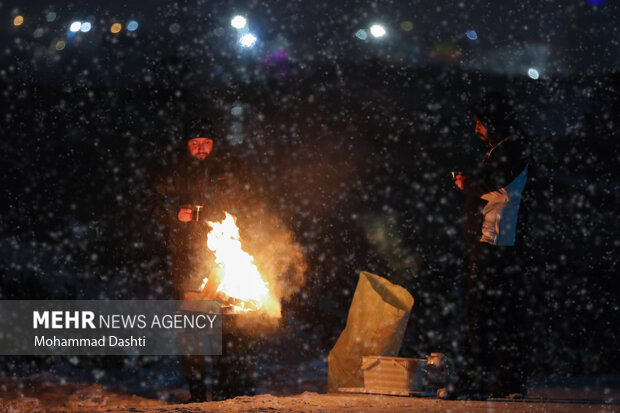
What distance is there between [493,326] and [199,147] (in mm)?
3346

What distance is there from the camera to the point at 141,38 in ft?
30.1

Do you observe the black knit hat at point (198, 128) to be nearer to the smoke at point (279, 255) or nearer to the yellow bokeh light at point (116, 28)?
the smoke at point (279, 255)

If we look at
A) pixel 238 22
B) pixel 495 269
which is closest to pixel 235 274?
pixel 495 269

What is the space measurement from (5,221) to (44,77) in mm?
2177

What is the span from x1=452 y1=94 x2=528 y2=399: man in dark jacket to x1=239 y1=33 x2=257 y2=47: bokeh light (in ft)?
15.8

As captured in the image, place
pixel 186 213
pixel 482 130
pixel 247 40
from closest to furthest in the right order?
1. pixel 482 130
2. pixel 186 213
3. pixel 247 40

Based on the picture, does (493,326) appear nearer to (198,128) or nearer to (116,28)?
(198,128)

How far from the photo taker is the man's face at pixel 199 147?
6301mm

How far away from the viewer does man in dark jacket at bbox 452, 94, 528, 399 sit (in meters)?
5.16

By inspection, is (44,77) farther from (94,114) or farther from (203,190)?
(203,190)

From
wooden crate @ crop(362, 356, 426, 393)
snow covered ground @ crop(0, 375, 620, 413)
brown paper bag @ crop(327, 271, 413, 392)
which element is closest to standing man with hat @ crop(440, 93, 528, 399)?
snow covered ground @ crop(0, 375, 620, 413)

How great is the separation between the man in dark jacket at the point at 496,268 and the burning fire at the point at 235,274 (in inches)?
82.3

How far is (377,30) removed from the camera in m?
9.29

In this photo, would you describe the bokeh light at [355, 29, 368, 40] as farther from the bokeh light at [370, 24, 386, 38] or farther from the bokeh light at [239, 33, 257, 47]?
the bokeh light at [239, 33, 257, 47]
